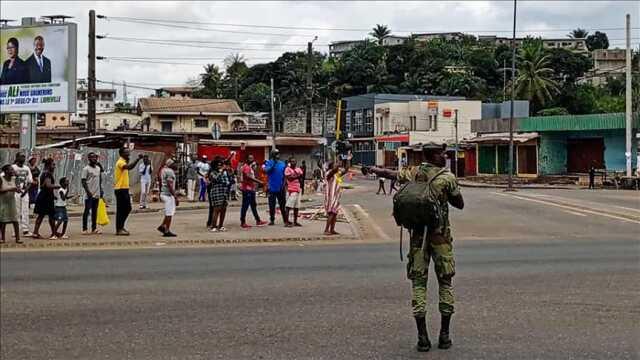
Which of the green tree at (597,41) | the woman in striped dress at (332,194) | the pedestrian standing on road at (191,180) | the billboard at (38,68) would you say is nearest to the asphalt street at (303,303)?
the woman in striped dress at (332,194)

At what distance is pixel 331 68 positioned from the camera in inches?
4023

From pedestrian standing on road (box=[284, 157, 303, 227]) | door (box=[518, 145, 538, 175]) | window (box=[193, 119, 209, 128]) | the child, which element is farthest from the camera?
window (box=[193, 119, 209, 128])

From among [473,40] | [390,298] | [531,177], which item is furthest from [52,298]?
[473,40]

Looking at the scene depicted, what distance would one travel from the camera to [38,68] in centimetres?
2653

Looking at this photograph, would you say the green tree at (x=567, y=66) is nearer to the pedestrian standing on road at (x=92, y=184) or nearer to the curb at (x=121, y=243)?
the curb at (x=121, y=243)

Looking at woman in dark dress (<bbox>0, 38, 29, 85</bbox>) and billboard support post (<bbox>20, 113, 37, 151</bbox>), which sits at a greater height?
woman in dark dress (<bbox>0, 38, 29, 85</bbox>)

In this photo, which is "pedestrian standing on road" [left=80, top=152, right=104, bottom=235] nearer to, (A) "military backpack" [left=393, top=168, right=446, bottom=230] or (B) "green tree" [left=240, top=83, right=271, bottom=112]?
(A) "military backpack" [left=393, top=168, right=446, bottom=230]

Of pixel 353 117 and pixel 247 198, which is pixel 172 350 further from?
pixel 353 117

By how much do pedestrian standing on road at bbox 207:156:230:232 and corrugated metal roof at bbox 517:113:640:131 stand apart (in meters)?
34.2

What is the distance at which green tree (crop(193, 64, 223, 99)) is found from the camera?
9838 cm

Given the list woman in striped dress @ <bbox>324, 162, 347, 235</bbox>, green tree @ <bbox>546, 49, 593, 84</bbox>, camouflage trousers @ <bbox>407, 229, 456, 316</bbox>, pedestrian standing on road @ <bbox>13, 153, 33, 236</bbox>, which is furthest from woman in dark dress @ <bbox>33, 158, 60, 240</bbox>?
green tree @ <bbox>546, 49, 593, 84</bbox>

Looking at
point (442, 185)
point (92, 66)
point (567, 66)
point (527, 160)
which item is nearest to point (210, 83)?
point (567, 66)

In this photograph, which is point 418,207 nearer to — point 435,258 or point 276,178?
point 435,258

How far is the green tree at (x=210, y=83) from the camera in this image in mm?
98375
